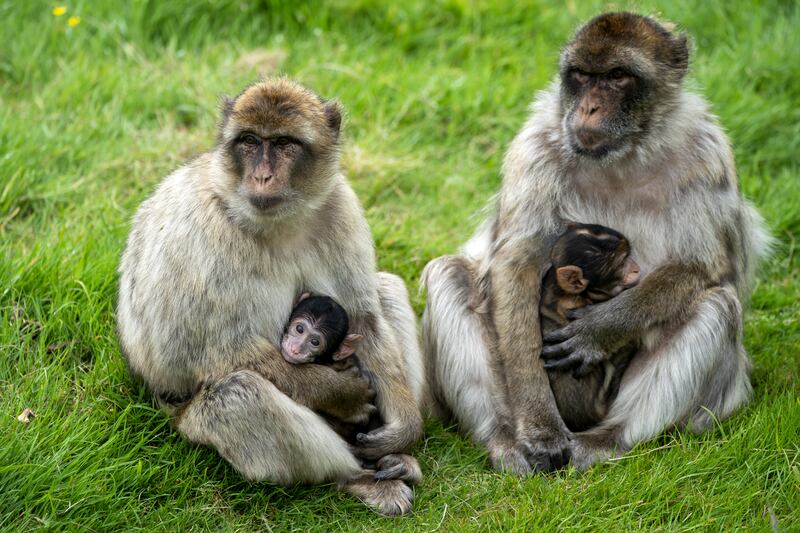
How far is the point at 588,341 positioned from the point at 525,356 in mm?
319

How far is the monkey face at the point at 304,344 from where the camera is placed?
5.60 metres

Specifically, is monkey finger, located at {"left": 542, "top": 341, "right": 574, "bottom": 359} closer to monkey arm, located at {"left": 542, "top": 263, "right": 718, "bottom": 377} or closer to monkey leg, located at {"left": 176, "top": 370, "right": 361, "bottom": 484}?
monkey arm, located at {"left": 542, "top": 263, "right": 718, "bottom": 377}

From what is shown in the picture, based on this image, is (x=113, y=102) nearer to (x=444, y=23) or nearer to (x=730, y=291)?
(x=444, y=23)

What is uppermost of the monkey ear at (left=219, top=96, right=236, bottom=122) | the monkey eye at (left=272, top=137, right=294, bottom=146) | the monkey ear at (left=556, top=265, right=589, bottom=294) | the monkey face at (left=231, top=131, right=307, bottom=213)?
the monkey ear at (left=219, top=96, right=236, bottom=122)

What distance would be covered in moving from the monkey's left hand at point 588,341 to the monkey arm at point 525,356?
11cm

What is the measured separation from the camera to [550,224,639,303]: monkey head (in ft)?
19.1

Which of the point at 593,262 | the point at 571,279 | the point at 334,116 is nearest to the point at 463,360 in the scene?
the point at 571,279

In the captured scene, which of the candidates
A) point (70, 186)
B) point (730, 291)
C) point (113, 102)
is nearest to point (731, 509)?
point (730, 291)

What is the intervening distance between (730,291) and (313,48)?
4.26m

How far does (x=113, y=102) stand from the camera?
27.0ft

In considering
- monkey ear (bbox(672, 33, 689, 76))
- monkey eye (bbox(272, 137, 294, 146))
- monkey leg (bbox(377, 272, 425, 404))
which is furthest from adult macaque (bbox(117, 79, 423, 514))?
monkey ear (bbox(672, 33, 689, 76))

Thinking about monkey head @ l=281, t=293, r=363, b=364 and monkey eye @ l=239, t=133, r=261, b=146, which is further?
monkey head @ l=281, t=293, r=363, b=364

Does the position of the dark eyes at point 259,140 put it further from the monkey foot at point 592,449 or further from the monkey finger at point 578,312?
the monkey foot at point 592,449

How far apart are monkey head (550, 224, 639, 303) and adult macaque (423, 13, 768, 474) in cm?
9
